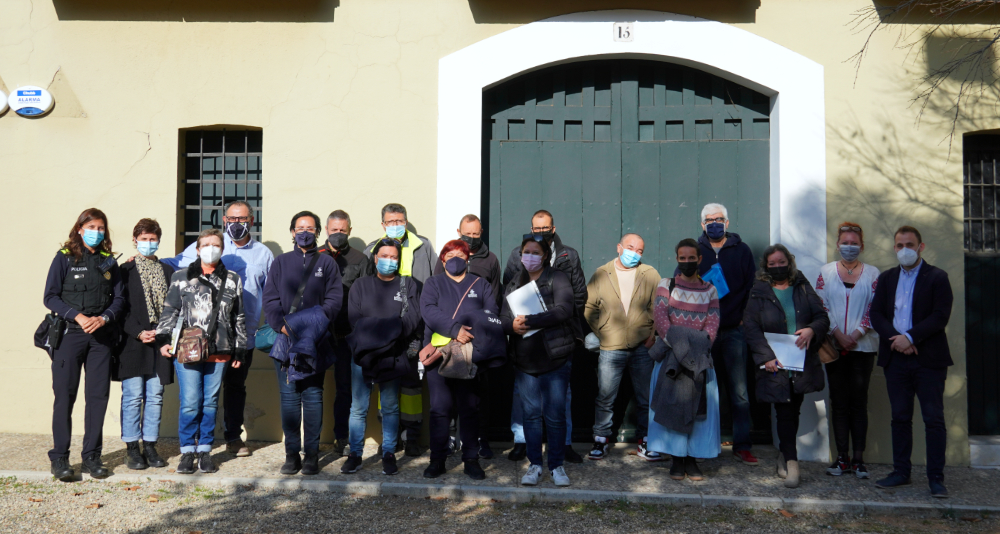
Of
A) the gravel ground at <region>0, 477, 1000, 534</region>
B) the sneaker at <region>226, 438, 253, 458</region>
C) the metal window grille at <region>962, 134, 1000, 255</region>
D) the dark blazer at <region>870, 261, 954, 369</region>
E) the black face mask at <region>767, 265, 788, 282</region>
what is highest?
the metal window grille at <region>962, 134, 1000, 255</region>

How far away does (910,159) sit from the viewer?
6797 millimetres

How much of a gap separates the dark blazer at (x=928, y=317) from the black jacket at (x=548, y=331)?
2.45m

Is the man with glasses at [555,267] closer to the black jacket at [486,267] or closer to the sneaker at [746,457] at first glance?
the black jacket at [486,267]

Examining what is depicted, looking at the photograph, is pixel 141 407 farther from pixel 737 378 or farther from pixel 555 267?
pixel 737 378

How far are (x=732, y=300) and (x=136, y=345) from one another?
4896mm

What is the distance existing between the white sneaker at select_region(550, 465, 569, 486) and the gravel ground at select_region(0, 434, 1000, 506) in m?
0.08

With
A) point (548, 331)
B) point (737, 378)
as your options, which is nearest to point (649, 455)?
point (737, 378)

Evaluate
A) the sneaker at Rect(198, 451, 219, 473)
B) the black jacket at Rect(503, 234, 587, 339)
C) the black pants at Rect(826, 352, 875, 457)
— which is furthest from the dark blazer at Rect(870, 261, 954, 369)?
the sneaker at Rect(198, 451, 219, 473)

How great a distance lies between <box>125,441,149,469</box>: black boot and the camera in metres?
5.81

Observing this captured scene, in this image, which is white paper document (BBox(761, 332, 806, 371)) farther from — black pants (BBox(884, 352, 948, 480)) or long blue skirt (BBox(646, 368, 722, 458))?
black pants (BBox(884, 352, 948, 480))

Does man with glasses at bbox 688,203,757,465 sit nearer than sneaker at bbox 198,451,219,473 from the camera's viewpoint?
No

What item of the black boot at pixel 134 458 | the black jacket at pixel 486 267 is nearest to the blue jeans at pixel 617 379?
the black jacket at pixel 486 267

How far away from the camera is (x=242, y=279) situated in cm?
631

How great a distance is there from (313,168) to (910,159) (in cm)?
552
